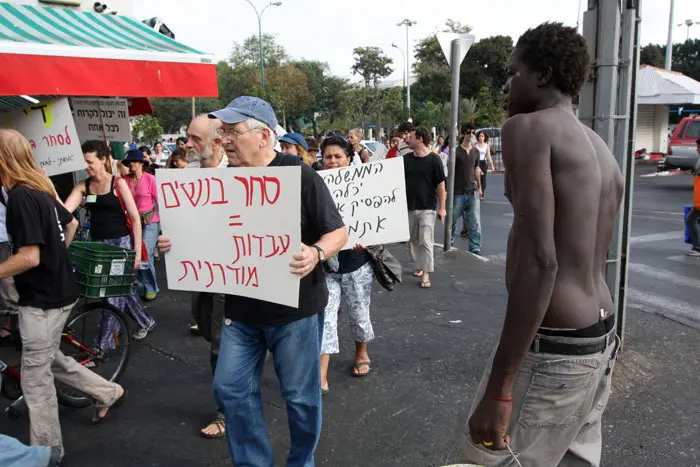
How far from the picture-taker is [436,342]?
5.55 metres

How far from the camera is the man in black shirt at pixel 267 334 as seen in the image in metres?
2.96

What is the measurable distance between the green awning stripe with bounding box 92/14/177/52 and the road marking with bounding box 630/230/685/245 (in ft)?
25.6

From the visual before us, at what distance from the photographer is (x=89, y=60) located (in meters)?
6.07

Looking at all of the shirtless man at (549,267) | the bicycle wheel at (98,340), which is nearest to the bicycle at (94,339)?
the bicycle wheel at (98,340)

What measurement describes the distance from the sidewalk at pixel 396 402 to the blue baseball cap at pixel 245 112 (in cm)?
163

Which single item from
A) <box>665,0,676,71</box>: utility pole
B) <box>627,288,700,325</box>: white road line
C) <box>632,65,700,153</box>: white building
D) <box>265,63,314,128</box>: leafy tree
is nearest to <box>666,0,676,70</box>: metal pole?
<box>665,0,676,71</box>: utility pole

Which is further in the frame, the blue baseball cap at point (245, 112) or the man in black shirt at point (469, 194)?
the man in black shirt at point (469, 194)

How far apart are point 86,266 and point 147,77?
9.62 ft

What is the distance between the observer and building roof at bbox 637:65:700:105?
3166cm

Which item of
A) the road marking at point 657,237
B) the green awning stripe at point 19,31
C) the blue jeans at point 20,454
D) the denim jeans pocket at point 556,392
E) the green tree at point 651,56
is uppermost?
the green tree at point 651,56

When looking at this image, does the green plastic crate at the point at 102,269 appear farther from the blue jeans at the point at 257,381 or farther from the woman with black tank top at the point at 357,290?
the blue jeans at the point at 257,381

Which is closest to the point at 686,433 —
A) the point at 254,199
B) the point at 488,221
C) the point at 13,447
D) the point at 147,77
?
the point at 254,199

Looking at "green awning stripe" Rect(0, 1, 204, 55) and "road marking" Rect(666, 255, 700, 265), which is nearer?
"green awning stripe" Rect(0, 1, 204, 55)

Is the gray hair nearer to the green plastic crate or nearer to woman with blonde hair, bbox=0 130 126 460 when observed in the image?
woman with blonde hair, bbox=0 130 126 460
